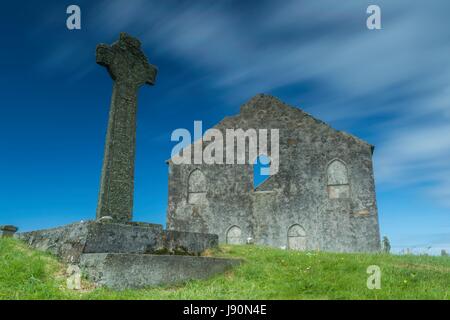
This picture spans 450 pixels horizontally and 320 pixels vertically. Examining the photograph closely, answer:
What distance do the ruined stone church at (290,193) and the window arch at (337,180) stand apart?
45 mm

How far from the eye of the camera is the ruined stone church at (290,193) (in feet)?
58.5

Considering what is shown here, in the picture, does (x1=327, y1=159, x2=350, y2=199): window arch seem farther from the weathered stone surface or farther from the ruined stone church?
the weathered stone surface

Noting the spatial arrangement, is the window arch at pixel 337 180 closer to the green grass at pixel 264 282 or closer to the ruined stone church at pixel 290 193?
the ruined stone church at pixel 290 193

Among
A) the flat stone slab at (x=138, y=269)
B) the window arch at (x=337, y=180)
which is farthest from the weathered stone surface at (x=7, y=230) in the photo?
the window arch at (x=337, y=180)

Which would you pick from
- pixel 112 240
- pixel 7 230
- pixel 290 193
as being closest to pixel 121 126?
pixel 112 240

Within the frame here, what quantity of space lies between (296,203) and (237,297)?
42.8 ft

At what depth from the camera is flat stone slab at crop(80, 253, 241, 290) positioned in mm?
6657

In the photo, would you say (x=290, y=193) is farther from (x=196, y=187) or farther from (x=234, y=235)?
(x=196, y=187)

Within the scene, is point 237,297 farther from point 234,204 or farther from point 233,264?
point 234,204

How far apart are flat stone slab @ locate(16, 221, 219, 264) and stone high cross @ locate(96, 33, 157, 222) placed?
0.76 meters

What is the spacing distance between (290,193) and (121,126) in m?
11.2

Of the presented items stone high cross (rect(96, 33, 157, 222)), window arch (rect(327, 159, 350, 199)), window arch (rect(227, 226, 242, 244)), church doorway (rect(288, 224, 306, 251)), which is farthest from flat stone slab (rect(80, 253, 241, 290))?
window arch (rect(327, 159, 350, 199))
